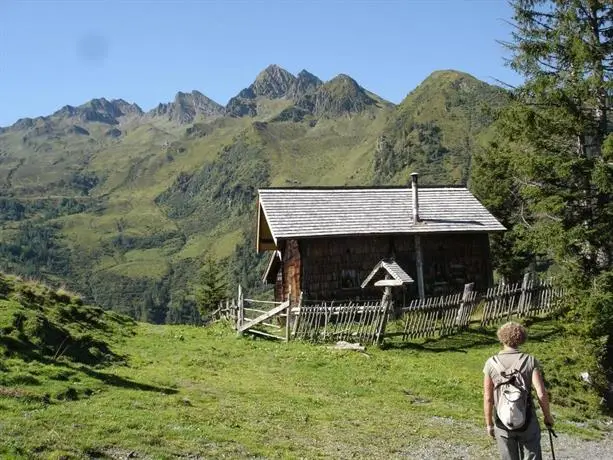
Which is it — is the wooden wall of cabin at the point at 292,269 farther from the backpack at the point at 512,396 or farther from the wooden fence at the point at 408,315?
the backpack at the point at 512,396

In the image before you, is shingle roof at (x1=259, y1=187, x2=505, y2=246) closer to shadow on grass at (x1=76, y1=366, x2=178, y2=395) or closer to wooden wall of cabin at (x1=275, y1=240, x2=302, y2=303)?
wooden wall of cabin at (x1=275, y1=240, x2=302, y2=303)

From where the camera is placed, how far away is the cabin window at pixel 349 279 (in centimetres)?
Result: 3033

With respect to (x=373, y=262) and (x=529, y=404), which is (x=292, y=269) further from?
(x=529, y=404)

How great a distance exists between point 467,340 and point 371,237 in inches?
333

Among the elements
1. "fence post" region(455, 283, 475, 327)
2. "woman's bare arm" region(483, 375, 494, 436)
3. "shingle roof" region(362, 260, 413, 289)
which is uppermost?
"woman's bare arm" region(483, 375, 494, 436)

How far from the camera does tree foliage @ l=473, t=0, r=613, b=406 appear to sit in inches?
662

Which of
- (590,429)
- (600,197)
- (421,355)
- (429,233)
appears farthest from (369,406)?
(429,233)

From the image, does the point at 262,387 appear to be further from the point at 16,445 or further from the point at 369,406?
the point at 16,445

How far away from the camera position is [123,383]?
14.4 m

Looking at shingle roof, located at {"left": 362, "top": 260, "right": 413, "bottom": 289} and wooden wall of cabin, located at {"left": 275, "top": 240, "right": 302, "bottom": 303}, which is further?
wooden wall of cabin, located at {"left": 275, "top": 240, "right": 302, "bottom": 303}

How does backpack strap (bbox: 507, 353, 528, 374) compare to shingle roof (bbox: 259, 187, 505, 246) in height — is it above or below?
below

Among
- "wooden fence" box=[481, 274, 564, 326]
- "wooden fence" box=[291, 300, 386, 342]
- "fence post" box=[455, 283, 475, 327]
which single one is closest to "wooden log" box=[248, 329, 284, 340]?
"wooden fence" box=[291, 300, 386, 342]

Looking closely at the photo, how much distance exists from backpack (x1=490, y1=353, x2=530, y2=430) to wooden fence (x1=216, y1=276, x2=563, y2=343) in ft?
49.2

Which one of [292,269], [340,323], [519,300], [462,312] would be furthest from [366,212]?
[340,323]
